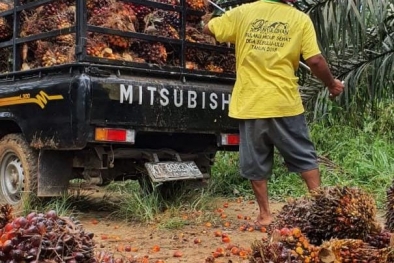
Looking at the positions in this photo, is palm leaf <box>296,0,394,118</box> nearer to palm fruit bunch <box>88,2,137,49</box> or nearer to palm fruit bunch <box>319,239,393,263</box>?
palm fruit bunch <box>88,2,137,49</box>

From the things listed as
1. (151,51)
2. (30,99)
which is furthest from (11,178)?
(151,51)

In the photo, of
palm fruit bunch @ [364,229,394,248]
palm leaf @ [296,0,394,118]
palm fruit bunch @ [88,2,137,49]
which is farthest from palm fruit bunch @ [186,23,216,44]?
palm fruit bunch @ [364,229,394,248]

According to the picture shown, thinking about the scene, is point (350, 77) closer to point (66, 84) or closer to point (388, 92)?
point (388, 92)

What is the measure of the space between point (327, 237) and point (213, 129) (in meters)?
2.94

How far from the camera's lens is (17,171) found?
559cm

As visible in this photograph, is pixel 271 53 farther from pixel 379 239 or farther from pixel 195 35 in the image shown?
pixel 379 239

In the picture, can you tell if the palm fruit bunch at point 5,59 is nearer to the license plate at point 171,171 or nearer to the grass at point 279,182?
the grass at point 279,182

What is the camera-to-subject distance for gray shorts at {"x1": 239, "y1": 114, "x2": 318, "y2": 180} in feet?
15.1

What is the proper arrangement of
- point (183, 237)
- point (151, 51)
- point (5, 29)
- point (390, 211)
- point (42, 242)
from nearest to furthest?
point (42, 242), point (390, 211), point (183, 237), point (151, 51), point (5, 29)

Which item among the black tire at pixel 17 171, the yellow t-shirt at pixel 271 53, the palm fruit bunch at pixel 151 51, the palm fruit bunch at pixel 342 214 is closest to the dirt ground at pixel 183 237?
the black tire at pixel 17 171

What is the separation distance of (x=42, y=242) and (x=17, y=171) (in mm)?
3938

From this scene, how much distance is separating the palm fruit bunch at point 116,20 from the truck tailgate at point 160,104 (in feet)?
1.36

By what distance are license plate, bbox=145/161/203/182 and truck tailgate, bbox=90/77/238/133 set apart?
0.33m

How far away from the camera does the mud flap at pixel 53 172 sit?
208 inches
